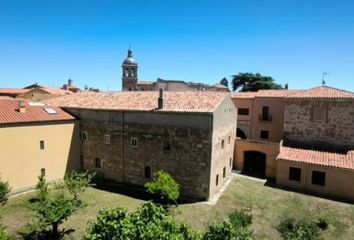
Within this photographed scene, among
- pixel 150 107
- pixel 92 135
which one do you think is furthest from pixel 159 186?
pixel 92 135

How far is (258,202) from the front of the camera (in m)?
21.4

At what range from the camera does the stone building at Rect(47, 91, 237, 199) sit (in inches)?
834

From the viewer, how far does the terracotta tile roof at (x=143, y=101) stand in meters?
22.2

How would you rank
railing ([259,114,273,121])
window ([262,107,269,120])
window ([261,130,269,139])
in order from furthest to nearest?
window ([261,130,269,139]), window ([262,107,269,120]), railing ([259,114,273,121])

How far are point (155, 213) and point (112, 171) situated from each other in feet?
53.2

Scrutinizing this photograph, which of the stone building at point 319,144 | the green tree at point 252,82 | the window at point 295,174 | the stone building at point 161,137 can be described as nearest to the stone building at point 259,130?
the stone building at point 161,137

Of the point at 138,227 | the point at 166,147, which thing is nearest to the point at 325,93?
the point at 166,147

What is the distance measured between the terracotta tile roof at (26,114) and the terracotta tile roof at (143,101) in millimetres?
2661

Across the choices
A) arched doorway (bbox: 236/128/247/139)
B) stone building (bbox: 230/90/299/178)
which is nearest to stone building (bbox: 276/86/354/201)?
stone building (bbox: 230/90/299/178)

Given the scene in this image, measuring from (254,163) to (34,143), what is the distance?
21.9 meters

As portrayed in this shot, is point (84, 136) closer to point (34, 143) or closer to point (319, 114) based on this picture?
point (34, 143)

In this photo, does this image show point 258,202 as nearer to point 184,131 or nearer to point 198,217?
point 198,217

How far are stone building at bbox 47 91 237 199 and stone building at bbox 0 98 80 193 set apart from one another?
1.54m

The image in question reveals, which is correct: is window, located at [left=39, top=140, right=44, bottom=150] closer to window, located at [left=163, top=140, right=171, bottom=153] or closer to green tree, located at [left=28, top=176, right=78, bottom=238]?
green tree, located at [left=28, top=176, right=78, bottom=238]
